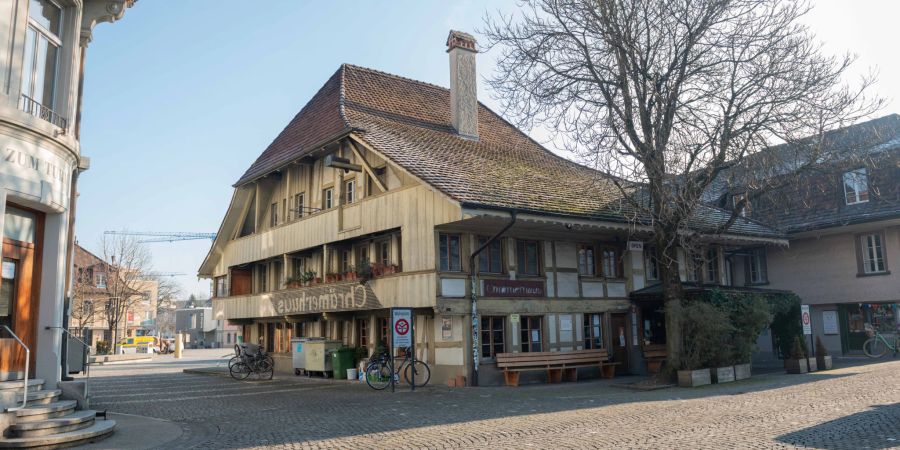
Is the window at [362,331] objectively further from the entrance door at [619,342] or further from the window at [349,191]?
the entrance door at [619,342]

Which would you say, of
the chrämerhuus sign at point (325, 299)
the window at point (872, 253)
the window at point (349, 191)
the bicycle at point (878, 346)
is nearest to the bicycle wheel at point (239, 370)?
the chrämerhuus sign at point (325, 299)

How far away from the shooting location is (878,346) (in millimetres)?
24344

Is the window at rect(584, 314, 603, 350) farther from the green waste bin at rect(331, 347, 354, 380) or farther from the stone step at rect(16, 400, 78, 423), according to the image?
the stone step at rect(16, 400, 78, 423)

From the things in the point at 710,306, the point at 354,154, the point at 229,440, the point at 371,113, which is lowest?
the point at 229,440

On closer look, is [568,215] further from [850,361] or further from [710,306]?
[850,361]

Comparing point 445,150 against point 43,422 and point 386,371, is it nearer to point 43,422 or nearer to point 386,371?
point 386,371

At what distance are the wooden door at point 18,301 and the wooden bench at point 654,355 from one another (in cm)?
1672

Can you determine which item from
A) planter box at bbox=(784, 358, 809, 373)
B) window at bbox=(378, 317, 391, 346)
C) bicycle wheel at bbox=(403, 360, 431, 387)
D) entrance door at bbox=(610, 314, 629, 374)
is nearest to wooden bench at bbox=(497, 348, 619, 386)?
entrance door at bbox=(610, 314, 629, 374)

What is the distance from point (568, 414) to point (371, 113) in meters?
14.3

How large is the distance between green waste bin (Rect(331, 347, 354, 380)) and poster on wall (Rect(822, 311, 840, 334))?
17884 mm

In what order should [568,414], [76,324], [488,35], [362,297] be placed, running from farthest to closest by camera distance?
[76,324], [362,297], [488,35], [568,414]

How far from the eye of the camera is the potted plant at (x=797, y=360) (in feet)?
65.1

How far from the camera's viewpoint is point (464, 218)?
57.0ft

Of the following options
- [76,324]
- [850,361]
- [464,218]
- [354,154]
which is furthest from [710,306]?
[76,324]
